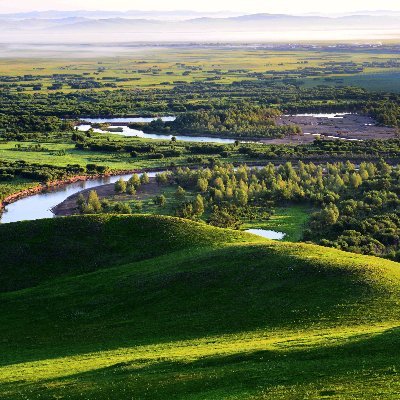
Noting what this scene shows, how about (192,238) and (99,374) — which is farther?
(192,238)

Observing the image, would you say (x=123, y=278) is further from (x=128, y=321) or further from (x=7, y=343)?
(x=7, y=343)

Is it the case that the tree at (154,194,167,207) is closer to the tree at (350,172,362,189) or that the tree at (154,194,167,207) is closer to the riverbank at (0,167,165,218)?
the riverbank at (0,167,165,218)

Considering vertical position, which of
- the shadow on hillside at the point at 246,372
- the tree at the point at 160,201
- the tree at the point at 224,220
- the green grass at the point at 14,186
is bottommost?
the tree at the point at 224,220

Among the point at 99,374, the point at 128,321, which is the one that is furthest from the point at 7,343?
the point at 99,374

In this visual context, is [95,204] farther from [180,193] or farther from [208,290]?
[208,290]

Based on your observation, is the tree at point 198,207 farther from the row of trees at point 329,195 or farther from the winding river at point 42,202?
the winding river at point 42,202

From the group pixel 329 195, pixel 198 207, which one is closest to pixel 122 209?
pixel 198 207

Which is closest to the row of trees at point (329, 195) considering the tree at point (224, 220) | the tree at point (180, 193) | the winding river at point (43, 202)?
the tree at point (224, 220)

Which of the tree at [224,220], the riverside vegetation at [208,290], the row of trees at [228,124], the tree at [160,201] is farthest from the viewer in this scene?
the row of trees at [228,124]
